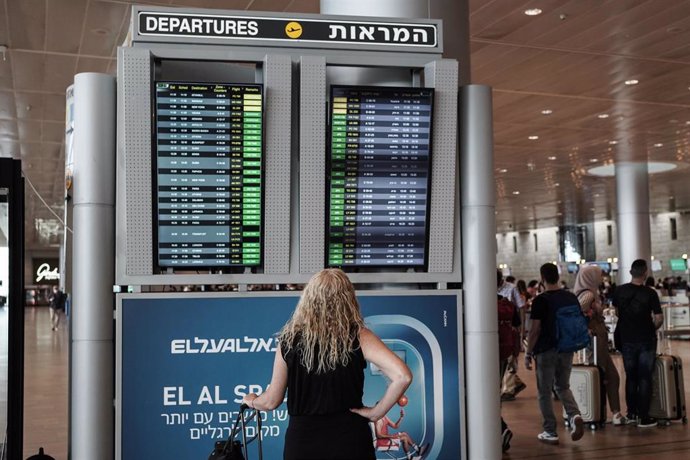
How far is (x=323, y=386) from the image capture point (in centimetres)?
345

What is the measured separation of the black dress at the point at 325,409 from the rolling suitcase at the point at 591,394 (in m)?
5.99

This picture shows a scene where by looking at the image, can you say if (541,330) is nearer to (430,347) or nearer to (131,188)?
(430,347)

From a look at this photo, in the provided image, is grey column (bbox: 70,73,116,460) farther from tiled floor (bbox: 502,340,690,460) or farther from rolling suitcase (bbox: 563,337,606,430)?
rolling suitcase (bbox: 563,337,606,430)

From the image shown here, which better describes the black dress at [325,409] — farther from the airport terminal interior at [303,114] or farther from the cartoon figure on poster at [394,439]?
the cartoon figure on poster at [394,439]

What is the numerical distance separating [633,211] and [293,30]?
78.1 feet

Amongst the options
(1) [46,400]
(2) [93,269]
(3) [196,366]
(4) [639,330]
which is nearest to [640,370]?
(4) [639,330]

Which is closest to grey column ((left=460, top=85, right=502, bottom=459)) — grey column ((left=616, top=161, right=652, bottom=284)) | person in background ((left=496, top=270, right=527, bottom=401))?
person in background ((left=496, top=270, right=527, bottom=401))

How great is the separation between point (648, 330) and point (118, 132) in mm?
6310

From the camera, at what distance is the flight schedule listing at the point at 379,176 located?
4922 mm

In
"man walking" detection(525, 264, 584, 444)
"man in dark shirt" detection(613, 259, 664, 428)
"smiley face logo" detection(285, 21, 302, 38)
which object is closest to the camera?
"smiley face logo" detection(285, 21, 302, 38)

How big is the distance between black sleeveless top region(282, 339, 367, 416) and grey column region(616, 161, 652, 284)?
24.6 metres

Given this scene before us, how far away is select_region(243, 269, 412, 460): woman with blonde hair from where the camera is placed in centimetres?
344

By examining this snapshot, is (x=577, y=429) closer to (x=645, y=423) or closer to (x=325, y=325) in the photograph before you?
(x=645, y=423)

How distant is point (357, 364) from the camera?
350 cm
